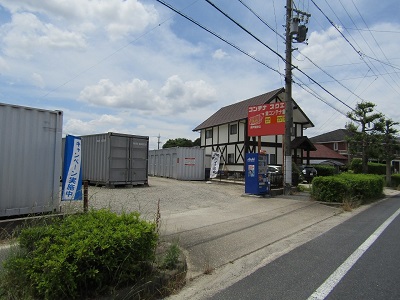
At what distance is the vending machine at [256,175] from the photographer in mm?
15820

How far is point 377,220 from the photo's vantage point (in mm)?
10906

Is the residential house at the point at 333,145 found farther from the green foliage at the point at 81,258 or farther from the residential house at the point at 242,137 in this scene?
the green foliage at the point at 81,258

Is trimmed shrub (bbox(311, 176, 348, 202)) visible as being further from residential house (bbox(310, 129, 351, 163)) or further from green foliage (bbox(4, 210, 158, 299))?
residential house (bbox(310, 129, 351, 163))

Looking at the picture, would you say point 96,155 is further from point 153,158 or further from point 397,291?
point 397,291

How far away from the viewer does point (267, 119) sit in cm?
1808

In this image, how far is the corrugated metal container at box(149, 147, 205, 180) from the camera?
2598 centimetres

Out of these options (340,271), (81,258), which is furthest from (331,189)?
(81,258)

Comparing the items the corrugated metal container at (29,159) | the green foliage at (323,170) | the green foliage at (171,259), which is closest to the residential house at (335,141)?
the green foliage at (323,170)

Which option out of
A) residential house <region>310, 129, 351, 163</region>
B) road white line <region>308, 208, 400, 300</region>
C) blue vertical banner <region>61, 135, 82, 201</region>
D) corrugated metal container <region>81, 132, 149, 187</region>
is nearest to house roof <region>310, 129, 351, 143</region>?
residential house <region>310, 129, 351, 163</region>

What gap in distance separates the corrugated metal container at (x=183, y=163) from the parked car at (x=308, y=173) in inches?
375

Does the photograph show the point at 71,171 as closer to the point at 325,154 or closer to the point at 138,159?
the point at 138,159

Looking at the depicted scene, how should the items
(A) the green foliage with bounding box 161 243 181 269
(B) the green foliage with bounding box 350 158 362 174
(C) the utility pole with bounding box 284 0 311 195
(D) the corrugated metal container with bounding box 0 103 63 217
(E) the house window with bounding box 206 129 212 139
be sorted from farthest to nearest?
(B) the green foliage with bounding box 350 158 362 174, (E) the house window with bounding box 206 129 212 139, (C) the utility pole with bounding box 284 0 311 195, (D) the corrugated metal container with bounding box 0 103 63 217, (A) the green foliage with bounding box 161 243 181 269

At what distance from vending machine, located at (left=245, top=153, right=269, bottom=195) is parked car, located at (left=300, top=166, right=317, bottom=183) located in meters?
14.4

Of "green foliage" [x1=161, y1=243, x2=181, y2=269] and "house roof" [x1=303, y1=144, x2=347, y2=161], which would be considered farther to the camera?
"house roof" [x1=303, y1=144, x2=347, y2=161]
